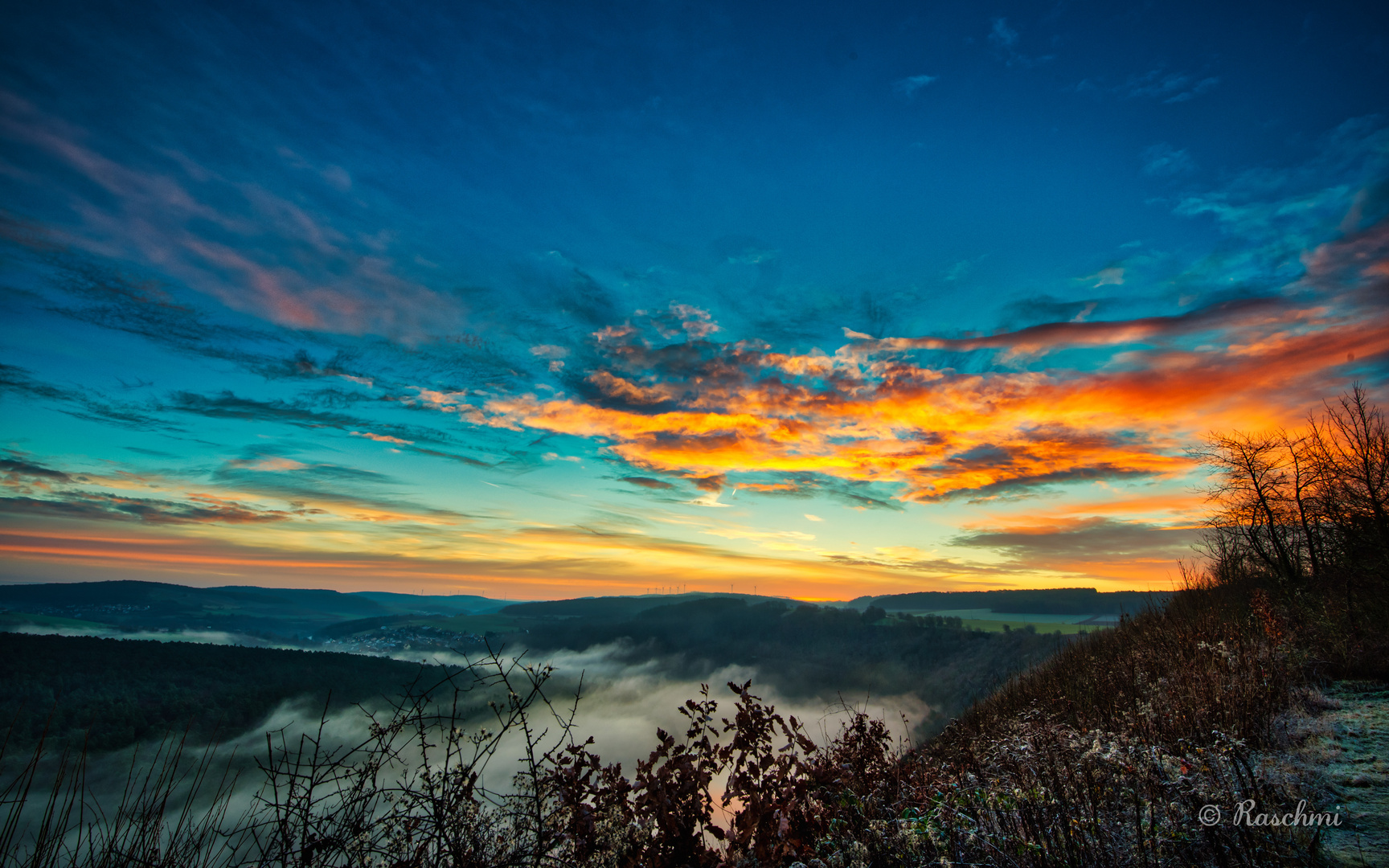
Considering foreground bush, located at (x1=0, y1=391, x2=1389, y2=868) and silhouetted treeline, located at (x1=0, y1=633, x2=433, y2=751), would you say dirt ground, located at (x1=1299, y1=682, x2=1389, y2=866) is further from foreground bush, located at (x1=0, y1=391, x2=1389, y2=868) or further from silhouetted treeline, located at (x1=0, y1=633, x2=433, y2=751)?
silhouetted treeline, located at (x1=0, y1=633, x2=433, y2=751)

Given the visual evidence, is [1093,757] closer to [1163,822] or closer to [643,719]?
[1163,822]

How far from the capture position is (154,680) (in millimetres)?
118250

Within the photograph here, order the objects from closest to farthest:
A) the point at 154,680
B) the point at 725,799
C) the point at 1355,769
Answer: the point at 725,799 → the point at 1355,769 → the point at 154,680

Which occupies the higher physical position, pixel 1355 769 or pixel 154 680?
pixel 1355 769

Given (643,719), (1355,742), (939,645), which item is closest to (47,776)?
(643,719)

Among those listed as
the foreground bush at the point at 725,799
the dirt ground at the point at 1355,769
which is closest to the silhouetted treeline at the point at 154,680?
the foreground bush at the point at 725,799

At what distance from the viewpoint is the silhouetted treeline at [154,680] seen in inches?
4257

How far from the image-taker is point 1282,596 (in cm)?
2284

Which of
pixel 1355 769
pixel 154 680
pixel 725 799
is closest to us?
pixel 725 799

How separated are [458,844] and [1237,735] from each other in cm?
929

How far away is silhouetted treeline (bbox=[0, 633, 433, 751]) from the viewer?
108125 millimetres

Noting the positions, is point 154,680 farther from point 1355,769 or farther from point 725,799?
point 1355,769

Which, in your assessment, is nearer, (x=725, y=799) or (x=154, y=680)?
(x=725, y=799)

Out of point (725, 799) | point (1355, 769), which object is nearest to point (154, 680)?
point (725, 799)
